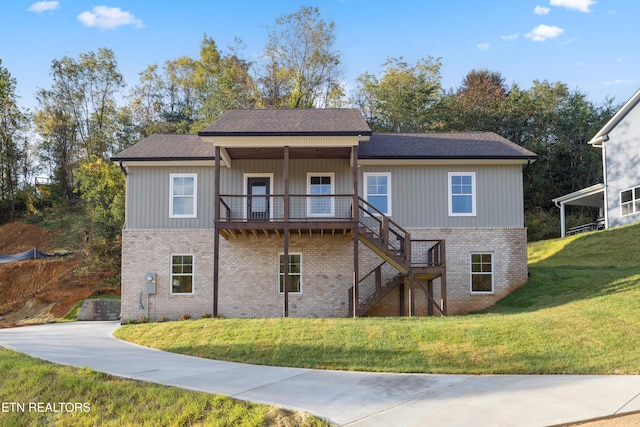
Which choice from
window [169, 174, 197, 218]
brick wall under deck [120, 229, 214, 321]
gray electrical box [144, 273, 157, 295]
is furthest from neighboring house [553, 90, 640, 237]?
gray electrical box [144, 273, 157, 295]

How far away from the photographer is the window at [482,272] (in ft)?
70.5

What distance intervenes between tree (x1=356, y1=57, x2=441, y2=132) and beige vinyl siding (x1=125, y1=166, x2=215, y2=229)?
20333 mm

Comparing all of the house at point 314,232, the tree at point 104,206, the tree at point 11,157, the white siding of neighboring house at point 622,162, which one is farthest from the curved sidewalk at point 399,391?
the tree at point 11,157

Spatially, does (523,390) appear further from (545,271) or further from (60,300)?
(60,300)

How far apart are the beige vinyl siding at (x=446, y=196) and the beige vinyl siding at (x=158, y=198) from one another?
5.46 metres

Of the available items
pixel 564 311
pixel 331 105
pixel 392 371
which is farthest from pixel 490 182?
pixel 331 105

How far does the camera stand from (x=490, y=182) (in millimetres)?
21719

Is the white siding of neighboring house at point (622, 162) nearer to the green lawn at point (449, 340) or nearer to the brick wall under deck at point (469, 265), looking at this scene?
the brick wall under deck at point (469, 265)

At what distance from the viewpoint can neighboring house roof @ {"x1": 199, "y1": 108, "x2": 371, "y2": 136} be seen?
1898cm

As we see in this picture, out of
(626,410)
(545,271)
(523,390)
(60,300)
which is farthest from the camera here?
(60,300)

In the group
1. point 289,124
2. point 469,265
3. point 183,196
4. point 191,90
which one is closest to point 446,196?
point 469,265

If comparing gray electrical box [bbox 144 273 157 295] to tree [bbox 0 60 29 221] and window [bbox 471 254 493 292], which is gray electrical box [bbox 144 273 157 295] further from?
tree [bbox 0 60 29 221]

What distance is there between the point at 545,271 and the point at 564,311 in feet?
23.4

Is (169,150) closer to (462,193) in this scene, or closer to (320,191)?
(320,191)
